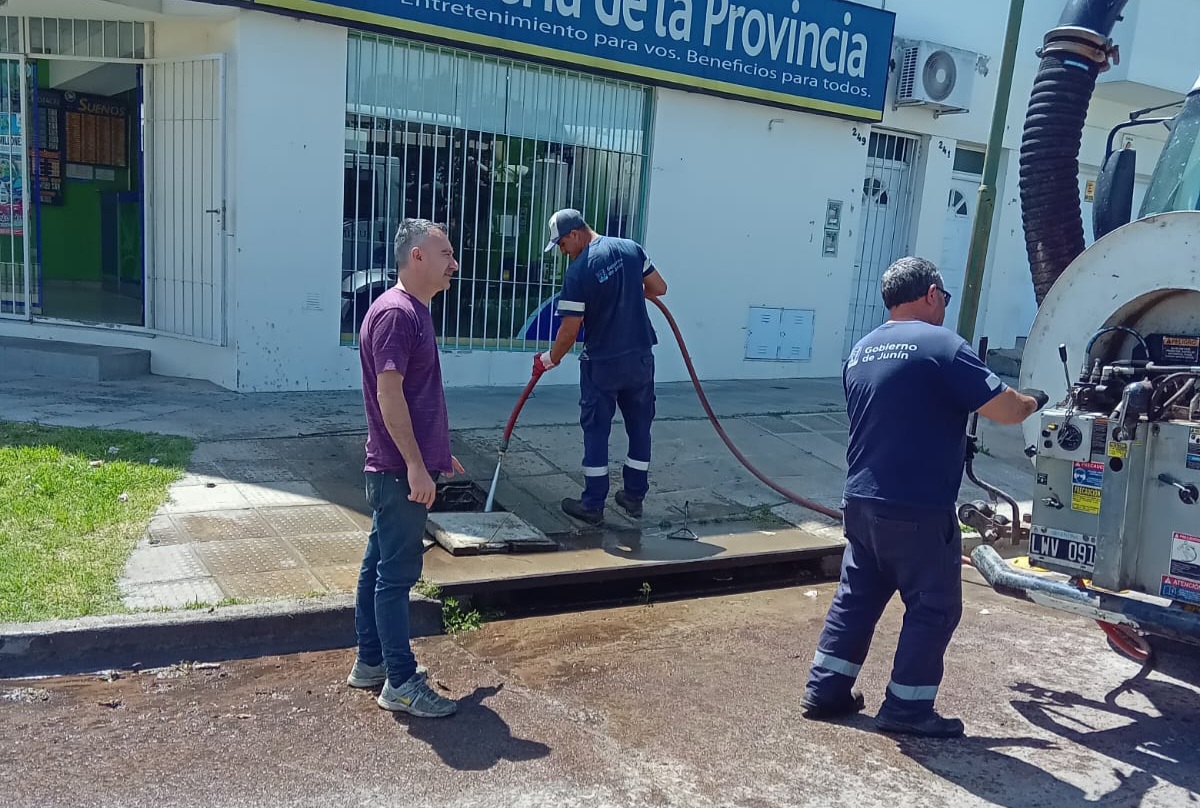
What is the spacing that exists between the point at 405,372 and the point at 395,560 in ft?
2.36

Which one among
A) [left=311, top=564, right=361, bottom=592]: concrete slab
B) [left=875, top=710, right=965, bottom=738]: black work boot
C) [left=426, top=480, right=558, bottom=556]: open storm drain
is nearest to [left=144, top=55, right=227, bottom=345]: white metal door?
[left=426, top=480, right=558, bottom=556]: open storm drain

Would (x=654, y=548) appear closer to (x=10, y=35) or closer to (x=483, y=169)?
(x=483, y=169)

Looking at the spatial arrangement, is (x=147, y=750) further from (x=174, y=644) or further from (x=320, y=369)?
(x=320, y=369)

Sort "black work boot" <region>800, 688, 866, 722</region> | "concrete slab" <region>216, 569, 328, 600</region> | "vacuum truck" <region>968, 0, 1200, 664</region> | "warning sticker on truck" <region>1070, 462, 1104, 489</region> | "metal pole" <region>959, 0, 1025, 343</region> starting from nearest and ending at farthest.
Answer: "vacuum truck" <region>968, 0, 1200, 664</region>
"warning sticker on truck" <region>1070, 462, 1104, 489</region>
"black work boot" <region>800, 688, 866, 722</region>
"concrete slab" <region>216, 569, 328, 600</region>
"metal pole" <region>959, 0, 1025, 343</region>

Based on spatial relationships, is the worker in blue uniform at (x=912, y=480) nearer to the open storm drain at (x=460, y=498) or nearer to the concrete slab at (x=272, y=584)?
the concrete slab at (x=272, y=584)

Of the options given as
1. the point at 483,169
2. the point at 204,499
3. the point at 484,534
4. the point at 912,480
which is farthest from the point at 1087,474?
the point at 483,169

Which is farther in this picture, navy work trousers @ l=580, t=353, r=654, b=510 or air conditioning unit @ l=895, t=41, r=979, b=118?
air conditioning unit @ l=895, t=41, r=979, b=118

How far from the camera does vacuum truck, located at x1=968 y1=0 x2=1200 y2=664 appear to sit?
3641 mm

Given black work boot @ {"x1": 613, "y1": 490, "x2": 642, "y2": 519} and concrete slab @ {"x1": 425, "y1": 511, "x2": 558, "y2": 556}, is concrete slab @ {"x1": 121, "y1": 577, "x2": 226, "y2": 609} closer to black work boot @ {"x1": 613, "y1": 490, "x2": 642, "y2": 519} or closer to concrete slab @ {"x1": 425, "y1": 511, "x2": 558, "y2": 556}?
concrete slab @ {"x1": 425, "y1": 511, "x2": 558, "y2": 556}

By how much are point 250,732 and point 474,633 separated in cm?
135

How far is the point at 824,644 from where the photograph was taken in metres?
4.11

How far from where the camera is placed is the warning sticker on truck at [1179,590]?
3.59m

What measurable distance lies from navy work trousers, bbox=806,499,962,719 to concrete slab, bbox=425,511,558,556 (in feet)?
6.55

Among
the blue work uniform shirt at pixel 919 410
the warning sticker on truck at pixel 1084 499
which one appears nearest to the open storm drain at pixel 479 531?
the blue work uniform shirt at pixel 919 410
